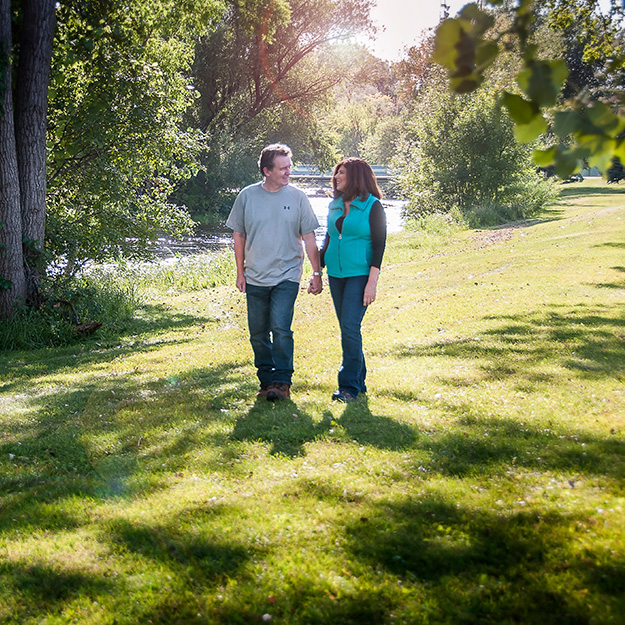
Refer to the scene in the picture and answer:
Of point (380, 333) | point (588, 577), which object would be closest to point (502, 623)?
point (588, 577)

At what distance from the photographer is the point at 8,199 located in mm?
11750

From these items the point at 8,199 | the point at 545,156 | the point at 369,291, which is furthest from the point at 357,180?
the point at 8,199

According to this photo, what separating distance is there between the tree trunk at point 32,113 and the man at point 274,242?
7.59 m

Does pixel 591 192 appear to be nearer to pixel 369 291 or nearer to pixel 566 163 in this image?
pixel 369 291

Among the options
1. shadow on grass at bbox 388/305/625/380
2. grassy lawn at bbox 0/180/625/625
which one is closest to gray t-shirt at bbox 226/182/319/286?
grassy lawn at bbox 0/180/625/625

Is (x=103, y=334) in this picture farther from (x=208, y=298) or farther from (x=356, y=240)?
(x=356, y=240)

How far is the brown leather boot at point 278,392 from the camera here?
6.67 metres

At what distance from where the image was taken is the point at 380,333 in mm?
10164

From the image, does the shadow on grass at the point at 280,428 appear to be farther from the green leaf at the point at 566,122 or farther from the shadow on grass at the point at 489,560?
the green leaf at the point at 566,122

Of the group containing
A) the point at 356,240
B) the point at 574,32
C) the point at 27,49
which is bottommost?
the point at 356,240

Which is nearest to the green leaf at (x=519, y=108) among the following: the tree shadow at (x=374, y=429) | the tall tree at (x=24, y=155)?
the tree shadow at (x=374, y=429)

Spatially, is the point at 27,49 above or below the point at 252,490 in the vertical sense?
above

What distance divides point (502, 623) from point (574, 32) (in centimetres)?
5781

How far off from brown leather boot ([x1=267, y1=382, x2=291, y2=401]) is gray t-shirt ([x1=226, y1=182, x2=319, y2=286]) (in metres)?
1.07
